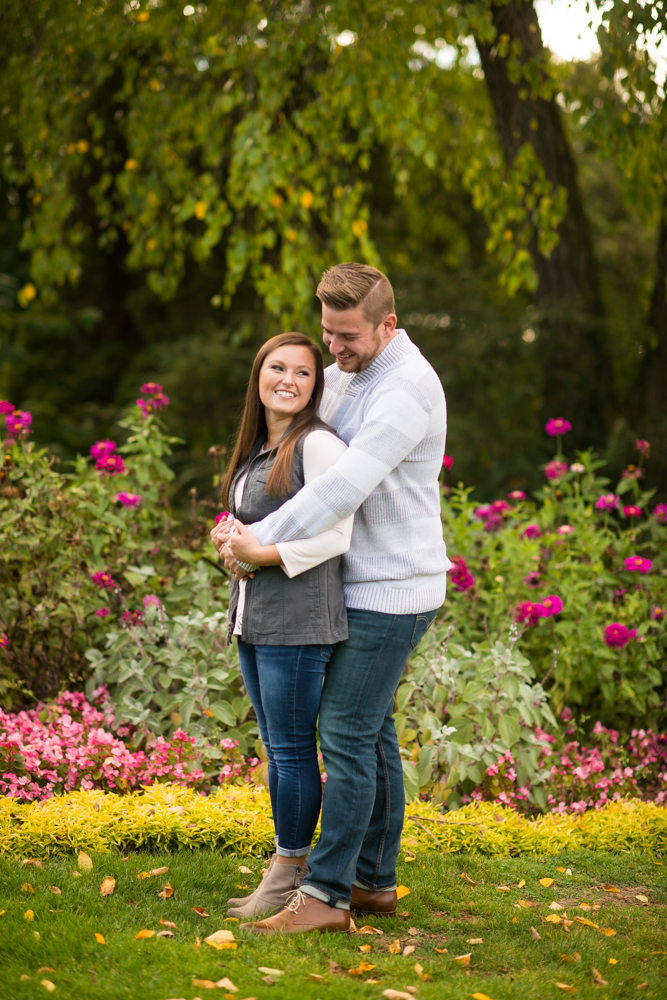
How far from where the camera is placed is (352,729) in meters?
2.29

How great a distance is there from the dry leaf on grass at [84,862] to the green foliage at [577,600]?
1.76 m

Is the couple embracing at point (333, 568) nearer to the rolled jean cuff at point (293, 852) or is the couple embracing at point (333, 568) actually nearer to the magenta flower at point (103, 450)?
the rolled jean cuff at point (293, 852)

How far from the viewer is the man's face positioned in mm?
2250

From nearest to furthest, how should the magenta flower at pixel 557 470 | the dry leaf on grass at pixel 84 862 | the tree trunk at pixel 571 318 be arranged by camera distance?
the dry leaf on grass at pixel 84 862
the magenta flower at pixel 557 470
the tree trunk at pixel 571 318

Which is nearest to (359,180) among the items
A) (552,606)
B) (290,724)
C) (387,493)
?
(552,606)

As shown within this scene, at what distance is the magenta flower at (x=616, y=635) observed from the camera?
354cm

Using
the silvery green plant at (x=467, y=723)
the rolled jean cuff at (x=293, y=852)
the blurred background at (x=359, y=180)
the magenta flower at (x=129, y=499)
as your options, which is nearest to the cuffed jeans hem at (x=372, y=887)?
the rolled jean cuff at (x=293, y=852)

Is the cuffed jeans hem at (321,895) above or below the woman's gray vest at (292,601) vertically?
below

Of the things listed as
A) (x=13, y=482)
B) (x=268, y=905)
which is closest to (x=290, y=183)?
(x=13, y=482)

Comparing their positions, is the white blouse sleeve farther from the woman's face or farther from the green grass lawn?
the green grass lawn

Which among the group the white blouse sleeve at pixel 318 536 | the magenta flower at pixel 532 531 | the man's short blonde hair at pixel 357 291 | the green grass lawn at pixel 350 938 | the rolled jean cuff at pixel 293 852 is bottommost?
the green grass lawn at pixel 350 938

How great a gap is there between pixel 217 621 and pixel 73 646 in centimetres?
66

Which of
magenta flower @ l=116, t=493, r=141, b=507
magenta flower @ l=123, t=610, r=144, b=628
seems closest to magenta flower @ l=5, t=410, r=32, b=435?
magenta flower @ l=116, t=493, r=141, b=507

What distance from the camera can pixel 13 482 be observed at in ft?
12.6
